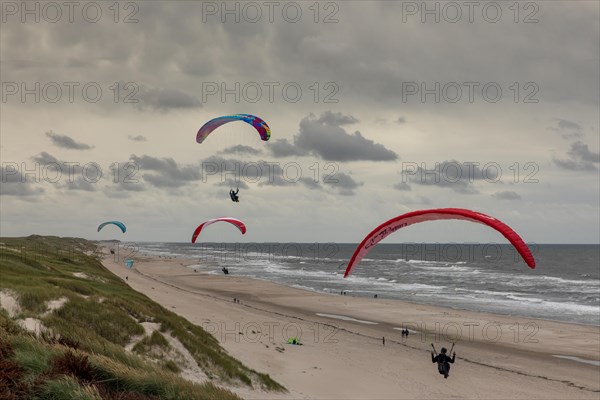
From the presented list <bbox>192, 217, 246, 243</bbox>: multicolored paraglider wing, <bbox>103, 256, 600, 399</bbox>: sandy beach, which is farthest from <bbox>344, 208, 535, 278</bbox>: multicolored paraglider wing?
<bbox>192, 217, 246, 243</bbox>: multicolored paraglider wing

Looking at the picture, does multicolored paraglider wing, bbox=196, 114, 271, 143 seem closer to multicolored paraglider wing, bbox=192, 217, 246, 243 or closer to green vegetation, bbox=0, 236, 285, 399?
multicolored paraglider wing, bbox=192, 217, 246, 243

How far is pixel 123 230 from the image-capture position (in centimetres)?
4862

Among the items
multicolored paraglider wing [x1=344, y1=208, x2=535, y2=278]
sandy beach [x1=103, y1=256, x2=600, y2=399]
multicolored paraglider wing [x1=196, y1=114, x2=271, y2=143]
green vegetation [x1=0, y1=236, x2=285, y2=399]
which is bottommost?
sandy beach [x1=103, y1=256, x2=600, y2=399]

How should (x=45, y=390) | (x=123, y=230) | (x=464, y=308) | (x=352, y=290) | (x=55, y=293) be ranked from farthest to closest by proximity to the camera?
1. (x=352, y=290)
2. (x=464, y=308)
3. (x=123, y=230)
4. (x=55, y=293)
5. (x=45, y=390)

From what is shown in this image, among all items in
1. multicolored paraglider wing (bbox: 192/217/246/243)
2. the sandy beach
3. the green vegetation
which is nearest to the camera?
the green vegetation

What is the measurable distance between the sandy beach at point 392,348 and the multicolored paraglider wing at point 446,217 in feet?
22.3

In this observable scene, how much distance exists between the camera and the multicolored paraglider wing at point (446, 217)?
47.1ft

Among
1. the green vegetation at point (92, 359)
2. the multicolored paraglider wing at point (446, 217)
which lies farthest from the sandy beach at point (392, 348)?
the multicolored paraglider wing at point (446, 217)

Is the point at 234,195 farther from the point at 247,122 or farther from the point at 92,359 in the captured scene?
the point at 92,359

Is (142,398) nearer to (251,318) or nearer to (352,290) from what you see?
(251,318)

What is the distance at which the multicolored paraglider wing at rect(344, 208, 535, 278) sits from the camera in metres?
14.3

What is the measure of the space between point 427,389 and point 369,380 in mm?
2850

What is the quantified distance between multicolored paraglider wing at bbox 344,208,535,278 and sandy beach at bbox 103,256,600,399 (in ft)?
22.3

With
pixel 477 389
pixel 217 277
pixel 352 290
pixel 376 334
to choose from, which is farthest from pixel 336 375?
pixel 217 277
